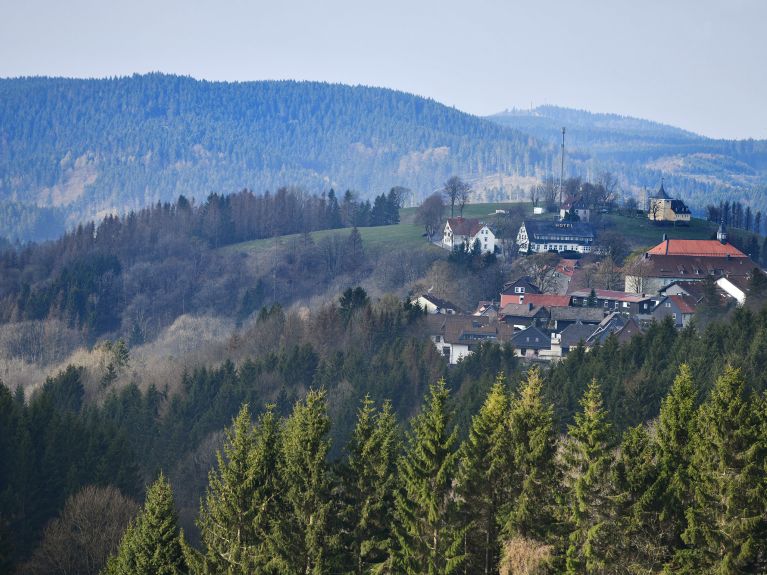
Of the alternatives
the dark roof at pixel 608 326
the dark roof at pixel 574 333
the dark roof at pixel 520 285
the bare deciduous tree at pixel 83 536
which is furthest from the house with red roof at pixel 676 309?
the bare deciduous tree at pixel 83 536

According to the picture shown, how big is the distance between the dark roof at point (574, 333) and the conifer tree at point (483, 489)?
4958 cm

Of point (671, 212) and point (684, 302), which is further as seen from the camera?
point (671, 212)

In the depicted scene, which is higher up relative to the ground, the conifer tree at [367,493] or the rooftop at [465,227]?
the conifer tree at [367,493]

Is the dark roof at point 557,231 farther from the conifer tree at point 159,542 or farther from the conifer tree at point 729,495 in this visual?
the conifer tree at point 159,542

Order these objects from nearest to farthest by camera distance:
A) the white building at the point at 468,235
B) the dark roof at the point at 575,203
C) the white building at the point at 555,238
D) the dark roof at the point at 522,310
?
the dark roof at the point at 522,310
the white building at the point at 555,238
the white building at the point at 468,235
the dark roof at the point at 575,203

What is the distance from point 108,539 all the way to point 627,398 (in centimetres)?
2176

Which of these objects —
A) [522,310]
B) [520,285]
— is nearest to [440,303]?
[520,285]

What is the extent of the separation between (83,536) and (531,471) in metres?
18.2

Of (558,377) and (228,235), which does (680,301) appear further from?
(228,235)

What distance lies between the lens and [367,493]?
26.7 metres

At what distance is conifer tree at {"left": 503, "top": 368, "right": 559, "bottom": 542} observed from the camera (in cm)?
2566

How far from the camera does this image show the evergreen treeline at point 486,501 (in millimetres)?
25203

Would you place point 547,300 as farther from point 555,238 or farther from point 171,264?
point 171,264

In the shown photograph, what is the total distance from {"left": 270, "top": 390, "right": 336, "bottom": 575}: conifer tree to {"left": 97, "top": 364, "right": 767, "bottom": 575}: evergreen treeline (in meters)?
0.03
